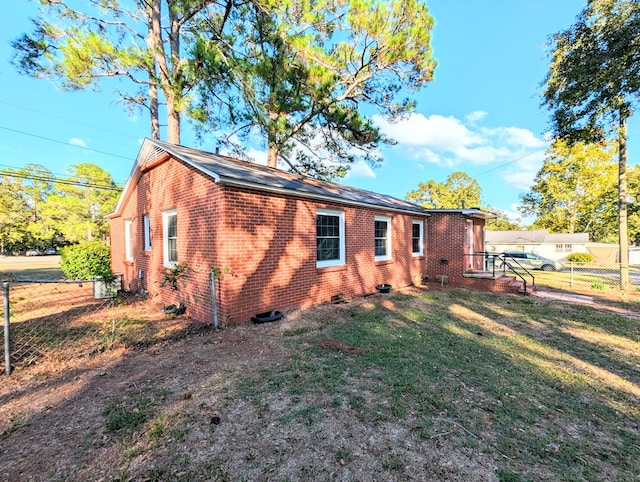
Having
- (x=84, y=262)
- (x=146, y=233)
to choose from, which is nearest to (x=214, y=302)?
(x=146, y=233)

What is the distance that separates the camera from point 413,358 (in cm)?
412

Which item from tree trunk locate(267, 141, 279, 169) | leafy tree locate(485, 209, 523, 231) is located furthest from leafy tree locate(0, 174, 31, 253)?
leafy tree locate(485, 209, 523, 231)

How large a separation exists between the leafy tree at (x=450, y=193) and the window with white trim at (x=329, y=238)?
36.6 meters

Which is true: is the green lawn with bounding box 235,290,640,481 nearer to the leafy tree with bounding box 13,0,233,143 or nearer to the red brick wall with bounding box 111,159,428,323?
the red brick wall with bounding box 111,159,428,323

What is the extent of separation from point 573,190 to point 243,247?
121 feet

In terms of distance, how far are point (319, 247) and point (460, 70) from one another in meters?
12.1

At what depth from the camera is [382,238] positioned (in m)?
10.1

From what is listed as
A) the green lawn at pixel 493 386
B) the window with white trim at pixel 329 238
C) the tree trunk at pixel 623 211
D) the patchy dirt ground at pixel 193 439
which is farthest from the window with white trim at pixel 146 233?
the tree trunk at pixel 623 211

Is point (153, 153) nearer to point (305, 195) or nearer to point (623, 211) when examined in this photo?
point (305, 195)

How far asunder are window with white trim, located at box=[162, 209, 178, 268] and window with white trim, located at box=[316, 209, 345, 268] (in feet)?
12.0

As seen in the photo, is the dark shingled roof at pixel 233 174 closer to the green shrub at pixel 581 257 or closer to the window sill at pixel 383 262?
the window sill at pixel 383 262

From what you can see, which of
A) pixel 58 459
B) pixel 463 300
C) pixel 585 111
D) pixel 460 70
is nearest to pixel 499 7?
pixel 460 70

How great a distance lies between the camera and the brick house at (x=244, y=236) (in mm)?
5609

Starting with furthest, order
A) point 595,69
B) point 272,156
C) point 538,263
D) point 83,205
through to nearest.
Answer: point 83,205, point 538,263, point 272,156, point 595,69
